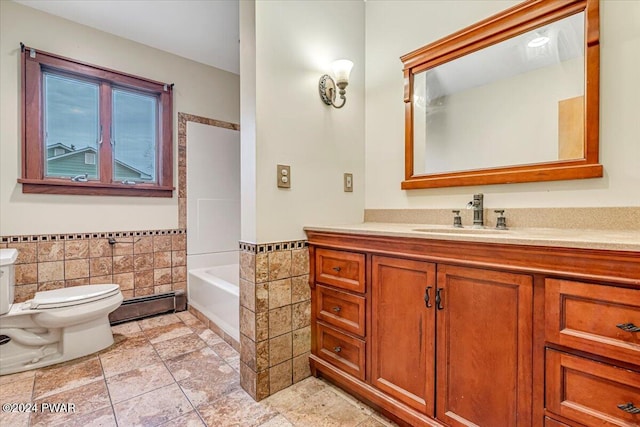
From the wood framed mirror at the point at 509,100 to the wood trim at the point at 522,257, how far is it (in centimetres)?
61

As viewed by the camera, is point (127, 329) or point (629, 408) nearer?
point (629, 408)

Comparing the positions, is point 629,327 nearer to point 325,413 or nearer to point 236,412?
point 325,413

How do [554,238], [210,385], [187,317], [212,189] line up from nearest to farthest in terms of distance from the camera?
[554,238]
[210,385]
[187,317]
[212,189]

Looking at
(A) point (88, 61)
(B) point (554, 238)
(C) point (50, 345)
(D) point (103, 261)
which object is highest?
(A) point (88, 61)

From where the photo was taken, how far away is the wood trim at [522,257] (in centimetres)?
82

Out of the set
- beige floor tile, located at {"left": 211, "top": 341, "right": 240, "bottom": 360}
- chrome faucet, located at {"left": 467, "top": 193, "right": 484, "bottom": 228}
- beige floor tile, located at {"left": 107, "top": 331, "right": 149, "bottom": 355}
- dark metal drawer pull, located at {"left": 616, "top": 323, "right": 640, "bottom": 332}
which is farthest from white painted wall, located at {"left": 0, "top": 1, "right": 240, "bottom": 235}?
dark metal drawer pull, located at {"left": 616, "top": 323, "right": 640, "bottom": 332}

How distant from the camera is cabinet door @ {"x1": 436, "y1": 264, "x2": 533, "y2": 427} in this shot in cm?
100

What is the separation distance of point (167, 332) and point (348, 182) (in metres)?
1.87

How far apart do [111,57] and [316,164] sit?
2218 millimetres

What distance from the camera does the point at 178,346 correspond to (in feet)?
7.13

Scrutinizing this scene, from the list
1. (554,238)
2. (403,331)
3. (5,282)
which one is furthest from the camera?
(5,282)

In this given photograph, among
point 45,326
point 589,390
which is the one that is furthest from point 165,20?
point 589,390

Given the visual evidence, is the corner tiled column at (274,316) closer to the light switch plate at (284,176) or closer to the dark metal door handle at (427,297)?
the light switch plate at (284,176)

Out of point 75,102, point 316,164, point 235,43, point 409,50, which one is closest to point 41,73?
point 75,102
